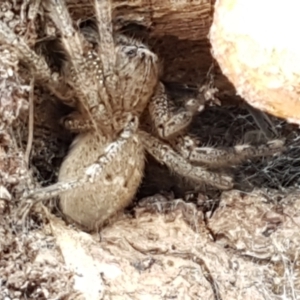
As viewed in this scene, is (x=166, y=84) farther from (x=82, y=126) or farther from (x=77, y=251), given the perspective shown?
Result: (x=77, y=251)

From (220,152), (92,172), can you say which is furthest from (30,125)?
(220,152)

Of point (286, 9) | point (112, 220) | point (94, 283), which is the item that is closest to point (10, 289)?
point (94, 283)

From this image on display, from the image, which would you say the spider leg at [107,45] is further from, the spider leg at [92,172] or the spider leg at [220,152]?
the spider leg at [220,152]

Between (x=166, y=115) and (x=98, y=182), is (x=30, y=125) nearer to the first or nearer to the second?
(x=98, y=182)

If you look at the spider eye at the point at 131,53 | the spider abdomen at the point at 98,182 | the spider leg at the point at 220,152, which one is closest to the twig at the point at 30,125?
the spider abdomen at the point at 98,182

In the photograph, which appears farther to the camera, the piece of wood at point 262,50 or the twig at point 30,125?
the twig at point 30,125

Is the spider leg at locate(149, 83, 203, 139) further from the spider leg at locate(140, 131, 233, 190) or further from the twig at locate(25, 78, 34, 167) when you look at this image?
the twig at locate(25, 78, 34, 167)

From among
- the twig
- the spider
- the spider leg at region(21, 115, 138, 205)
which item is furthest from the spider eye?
the twig
